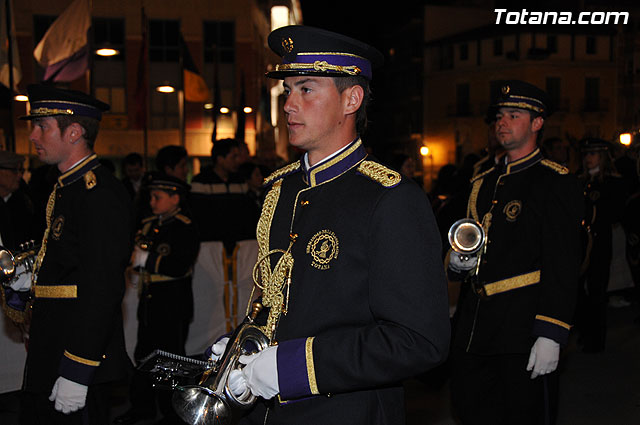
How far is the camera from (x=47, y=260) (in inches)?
140

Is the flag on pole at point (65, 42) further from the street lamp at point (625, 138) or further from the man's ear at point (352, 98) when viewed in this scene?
the man's ear at point (352, 98)

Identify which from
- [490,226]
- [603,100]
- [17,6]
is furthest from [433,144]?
[490,226]

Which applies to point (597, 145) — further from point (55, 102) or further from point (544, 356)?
point (55, 102)

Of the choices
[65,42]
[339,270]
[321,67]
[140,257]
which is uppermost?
[65,42]

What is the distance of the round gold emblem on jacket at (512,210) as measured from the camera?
13.1 feet

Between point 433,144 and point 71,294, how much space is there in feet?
166

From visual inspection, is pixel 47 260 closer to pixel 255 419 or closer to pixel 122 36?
pixel 255 419

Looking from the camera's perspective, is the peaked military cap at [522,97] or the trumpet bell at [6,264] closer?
the trumpet bell at [6,264]

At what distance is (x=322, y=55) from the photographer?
2258 mm

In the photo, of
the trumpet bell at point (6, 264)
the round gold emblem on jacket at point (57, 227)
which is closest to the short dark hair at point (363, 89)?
the round gold emblem on jacket at point (57, 227)

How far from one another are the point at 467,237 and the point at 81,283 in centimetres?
208

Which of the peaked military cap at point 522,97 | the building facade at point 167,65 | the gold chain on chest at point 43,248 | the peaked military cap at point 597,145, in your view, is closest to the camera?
the gold chain on chest at point 43,248

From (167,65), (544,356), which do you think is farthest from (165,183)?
(167,65)

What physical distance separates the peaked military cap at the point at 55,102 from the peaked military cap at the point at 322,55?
5.89ft
